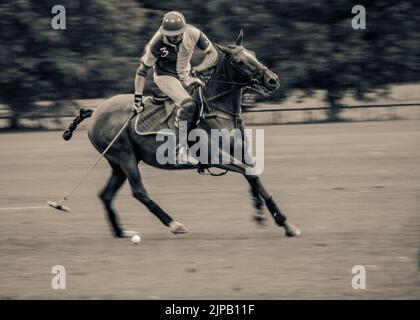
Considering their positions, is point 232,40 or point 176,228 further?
point 232,40

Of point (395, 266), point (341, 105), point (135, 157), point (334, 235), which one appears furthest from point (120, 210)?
point (341, 105)

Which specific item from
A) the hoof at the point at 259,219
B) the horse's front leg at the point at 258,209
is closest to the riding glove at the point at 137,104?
the horse's front leg at the point at 258,209

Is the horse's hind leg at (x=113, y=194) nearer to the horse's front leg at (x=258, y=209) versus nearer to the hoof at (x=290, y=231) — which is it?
the horse's front leg at (x=258, y=209)

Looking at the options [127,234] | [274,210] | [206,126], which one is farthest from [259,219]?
[127,234]

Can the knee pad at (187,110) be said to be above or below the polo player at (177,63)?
below

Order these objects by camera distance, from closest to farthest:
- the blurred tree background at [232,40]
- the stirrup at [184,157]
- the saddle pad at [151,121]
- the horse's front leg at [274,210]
→ the horse's front leg at [274,210]
the stirrup at [184,157]
the saddle pad at [151,121]
the blurred tree background at [232,40]

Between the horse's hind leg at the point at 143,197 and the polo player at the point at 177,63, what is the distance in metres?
0.58

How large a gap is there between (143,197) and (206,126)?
1.11 metres

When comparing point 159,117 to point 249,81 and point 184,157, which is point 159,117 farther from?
point 249,81

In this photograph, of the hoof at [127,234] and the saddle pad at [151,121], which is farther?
the hoof at [127,234]

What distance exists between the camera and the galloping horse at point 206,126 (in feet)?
37.7

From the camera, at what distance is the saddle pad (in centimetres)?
1180

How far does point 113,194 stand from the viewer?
39.7ft

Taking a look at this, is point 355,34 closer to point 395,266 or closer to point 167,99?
point 167,99
